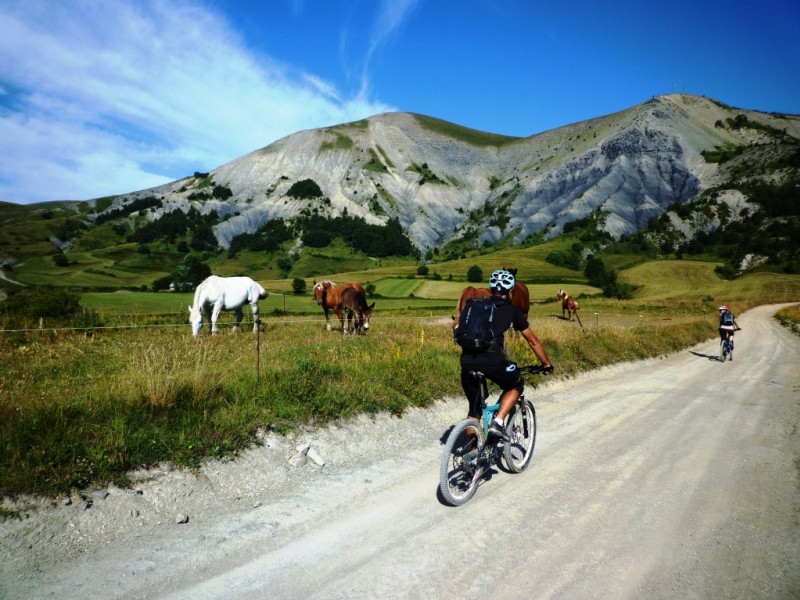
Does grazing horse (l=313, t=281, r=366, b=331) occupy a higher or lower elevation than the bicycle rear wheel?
higher

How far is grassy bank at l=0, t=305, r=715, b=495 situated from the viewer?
5363 mm

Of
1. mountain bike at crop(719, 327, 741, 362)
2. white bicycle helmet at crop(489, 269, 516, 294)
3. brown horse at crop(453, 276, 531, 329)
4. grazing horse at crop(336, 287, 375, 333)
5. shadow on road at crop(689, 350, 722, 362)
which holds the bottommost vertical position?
shadow on road at crop(689, 350, 722, 362)

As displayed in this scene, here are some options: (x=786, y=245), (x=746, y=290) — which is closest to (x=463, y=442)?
(x=746, y=290)

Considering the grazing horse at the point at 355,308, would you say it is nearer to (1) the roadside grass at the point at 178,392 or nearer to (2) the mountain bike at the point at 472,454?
(1) the roadside grass at the point at 178,392

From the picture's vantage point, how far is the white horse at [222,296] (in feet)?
59.1

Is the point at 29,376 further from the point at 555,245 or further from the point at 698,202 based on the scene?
the point at 698,202

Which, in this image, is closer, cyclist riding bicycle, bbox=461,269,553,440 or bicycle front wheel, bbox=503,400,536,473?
cyclist riding bicycle, bbox=461,269,553,440

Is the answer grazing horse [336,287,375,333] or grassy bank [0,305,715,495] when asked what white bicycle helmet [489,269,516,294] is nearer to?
grassy bank [0,305,715,495]

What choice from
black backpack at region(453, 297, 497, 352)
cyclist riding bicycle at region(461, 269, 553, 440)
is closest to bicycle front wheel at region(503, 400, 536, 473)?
cyclist riding bicycle at region(461, 269, 553, 440)

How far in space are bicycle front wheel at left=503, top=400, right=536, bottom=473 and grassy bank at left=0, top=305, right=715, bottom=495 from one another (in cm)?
263

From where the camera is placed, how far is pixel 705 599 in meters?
4.05

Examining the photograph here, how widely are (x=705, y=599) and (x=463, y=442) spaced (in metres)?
2.76

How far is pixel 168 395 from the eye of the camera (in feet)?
22.4

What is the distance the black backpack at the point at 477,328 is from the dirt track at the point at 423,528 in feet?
6.58
